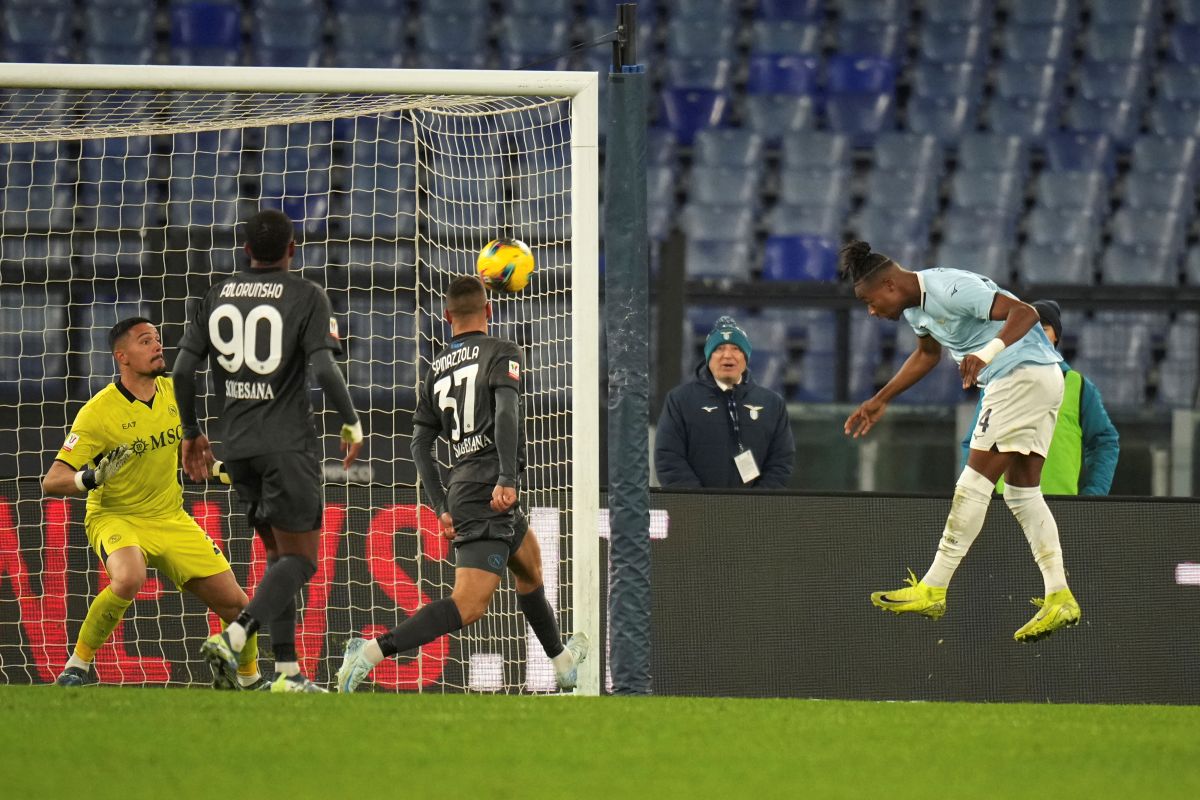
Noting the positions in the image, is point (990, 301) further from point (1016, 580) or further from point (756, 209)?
point (756, 209)

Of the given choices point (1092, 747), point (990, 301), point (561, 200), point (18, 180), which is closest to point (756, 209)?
point (561, 200)

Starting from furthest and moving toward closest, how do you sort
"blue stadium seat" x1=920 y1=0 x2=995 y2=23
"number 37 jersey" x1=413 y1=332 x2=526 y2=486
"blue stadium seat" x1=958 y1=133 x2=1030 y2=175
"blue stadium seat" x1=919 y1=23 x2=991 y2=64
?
"blue stadium seat" x1=920 y1=0 x2=995 y2=23 → "blue stadium seat" x1=919 y1=23 x2=991 y2=64 → "blue stadium seat" x1=958 y1=133 x2=1030 y2=175 → "number 37 jersey" x1=413 y1=332 x2=526 y2=486

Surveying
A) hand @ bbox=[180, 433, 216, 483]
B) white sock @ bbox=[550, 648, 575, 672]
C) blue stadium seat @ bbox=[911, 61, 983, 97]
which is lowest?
white sock @ bbox=[550, 648, 575, 672]

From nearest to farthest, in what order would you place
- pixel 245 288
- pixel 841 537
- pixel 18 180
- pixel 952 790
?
pixel 952 790
pixel 245 288
pixel 841 537
pixel 18 180

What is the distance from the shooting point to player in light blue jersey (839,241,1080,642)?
21.6 feet

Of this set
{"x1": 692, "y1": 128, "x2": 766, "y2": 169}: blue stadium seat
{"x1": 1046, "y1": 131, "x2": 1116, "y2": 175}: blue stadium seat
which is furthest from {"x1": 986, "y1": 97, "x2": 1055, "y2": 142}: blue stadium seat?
{"x1": 692, "y1": 128, "x2": 766, "y2": 169}: blue stadium seat

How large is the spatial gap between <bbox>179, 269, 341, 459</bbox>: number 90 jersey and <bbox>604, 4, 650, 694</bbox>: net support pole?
1281 millimetres

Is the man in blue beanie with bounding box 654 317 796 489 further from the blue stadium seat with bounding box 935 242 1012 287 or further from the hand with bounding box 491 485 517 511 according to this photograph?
the blue stadium seat with bounding box 935 242 1012 287

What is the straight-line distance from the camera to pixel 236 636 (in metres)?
5.85

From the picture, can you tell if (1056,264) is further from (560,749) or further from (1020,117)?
(560,749)

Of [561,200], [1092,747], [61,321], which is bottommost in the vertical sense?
[1092,747]

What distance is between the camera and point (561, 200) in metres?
11.7

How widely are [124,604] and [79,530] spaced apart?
46.3 inches

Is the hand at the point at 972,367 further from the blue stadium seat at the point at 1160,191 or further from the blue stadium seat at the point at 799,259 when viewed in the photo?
the blue stadium seat at the point at 1160,191
